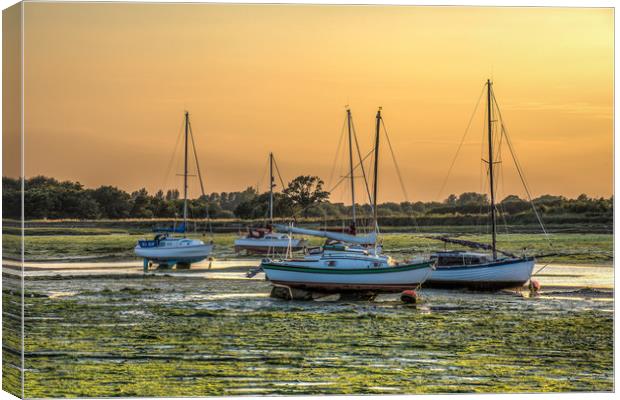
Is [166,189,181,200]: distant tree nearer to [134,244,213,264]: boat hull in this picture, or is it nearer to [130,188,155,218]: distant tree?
[130,188,155,218]: distant tree

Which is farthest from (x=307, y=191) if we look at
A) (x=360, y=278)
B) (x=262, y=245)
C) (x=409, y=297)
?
(x=262, y=245)

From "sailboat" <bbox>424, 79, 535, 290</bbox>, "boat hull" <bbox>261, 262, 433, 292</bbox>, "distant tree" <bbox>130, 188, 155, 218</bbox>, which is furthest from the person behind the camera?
"sailboat" <bbox>424, 79, 535, 290</bbox>

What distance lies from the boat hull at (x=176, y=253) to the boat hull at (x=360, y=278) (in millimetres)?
8858

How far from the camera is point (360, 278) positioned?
19797mm

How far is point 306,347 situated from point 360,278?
702 centimetres

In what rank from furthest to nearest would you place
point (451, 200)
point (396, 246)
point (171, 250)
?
point (396, 246) < point (171, 250) < point (451, 200)

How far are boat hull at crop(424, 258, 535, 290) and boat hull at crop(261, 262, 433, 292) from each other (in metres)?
2.06

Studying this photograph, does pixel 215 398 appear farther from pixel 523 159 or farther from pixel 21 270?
pixel 523 159

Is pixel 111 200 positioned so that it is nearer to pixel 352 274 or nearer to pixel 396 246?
pixel 352 274

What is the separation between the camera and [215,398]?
35.8 ft

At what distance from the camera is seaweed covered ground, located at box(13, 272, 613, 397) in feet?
37.4

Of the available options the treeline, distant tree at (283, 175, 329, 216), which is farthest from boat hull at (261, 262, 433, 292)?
distant tree at (283, 175, 329, 216)

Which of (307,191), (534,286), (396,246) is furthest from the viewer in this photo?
(396,246)

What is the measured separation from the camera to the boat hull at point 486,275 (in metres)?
21.3
